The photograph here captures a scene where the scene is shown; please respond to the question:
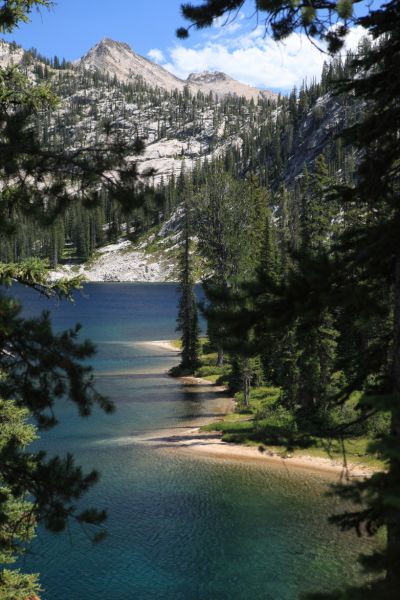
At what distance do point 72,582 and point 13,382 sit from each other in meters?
14.4

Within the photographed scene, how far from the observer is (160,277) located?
556 ft

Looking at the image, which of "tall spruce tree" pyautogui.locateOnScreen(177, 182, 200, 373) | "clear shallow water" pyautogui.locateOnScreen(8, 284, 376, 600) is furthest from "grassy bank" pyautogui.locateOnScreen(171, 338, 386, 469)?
"tall spruce tree" pyautogui.locateOnScreen(177, 182, 200, 373)

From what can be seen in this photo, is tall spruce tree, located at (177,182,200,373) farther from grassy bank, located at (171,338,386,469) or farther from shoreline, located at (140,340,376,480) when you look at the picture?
shoreline, located at (140,340,376,480)

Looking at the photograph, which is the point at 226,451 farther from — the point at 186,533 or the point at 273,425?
the point at 186,533

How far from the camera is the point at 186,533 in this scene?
2259 centimetres

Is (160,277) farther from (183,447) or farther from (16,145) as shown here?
(16,145)

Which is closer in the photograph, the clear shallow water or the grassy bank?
the clear shallow water

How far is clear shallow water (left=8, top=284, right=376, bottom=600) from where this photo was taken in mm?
19125

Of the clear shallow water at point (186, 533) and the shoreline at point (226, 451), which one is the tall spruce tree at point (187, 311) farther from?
the clear shallow water at point (186, 533)

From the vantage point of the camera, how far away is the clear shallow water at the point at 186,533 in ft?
62.7

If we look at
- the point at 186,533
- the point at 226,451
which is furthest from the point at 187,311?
the point at 186,533

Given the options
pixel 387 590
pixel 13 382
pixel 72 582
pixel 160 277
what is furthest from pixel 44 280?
pixel 160 277

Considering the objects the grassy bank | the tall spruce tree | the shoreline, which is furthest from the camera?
the tall spruce tree

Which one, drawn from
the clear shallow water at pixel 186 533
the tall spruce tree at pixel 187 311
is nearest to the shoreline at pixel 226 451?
the clear shallow water at pixel 186 533
